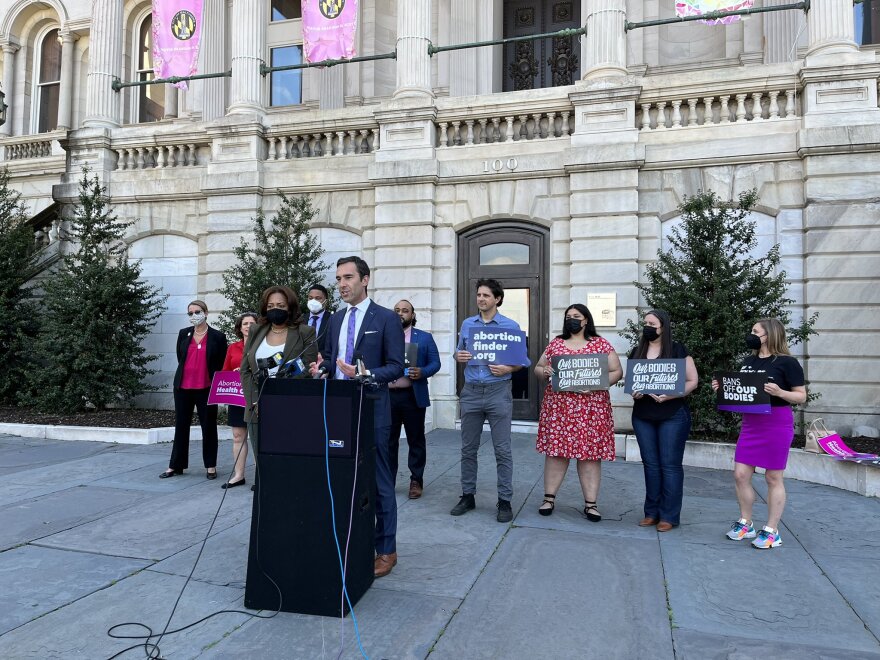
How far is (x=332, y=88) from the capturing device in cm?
1814

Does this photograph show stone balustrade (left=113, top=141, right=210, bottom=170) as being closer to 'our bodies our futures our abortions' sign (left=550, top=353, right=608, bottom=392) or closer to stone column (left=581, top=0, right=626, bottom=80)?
stone column (left=581, top=0, right=626, bottom=80)

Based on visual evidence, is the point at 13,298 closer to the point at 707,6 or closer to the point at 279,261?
the point at 279,261

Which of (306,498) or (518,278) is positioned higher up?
(518,278)

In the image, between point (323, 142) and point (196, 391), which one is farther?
point (323, 142)

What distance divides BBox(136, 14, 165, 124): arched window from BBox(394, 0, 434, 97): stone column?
12.7 metres

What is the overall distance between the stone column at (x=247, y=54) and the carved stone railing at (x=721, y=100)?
8.06m

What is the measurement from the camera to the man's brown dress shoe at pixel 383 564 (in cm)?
426

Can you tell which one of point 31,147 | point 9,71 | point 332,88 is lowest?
point 31,147

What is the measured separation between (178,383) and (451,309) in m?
5.59

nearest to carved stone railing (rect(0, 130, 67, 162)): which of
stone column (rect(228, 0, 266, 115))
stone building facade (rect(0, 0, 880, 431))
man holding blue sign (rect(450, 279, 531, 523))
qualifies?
stone building facade (rect(0, 0, 880, 431))

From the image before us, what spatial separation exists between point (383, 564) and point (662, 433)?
281cm

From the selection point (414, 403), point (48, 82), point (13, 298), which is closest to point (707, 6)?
point (414, 403)

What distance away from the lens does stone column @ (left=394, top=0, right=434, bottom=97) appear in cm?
1219

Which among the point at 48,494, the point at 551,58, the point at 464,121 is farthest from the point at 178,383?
the point at 551,58
